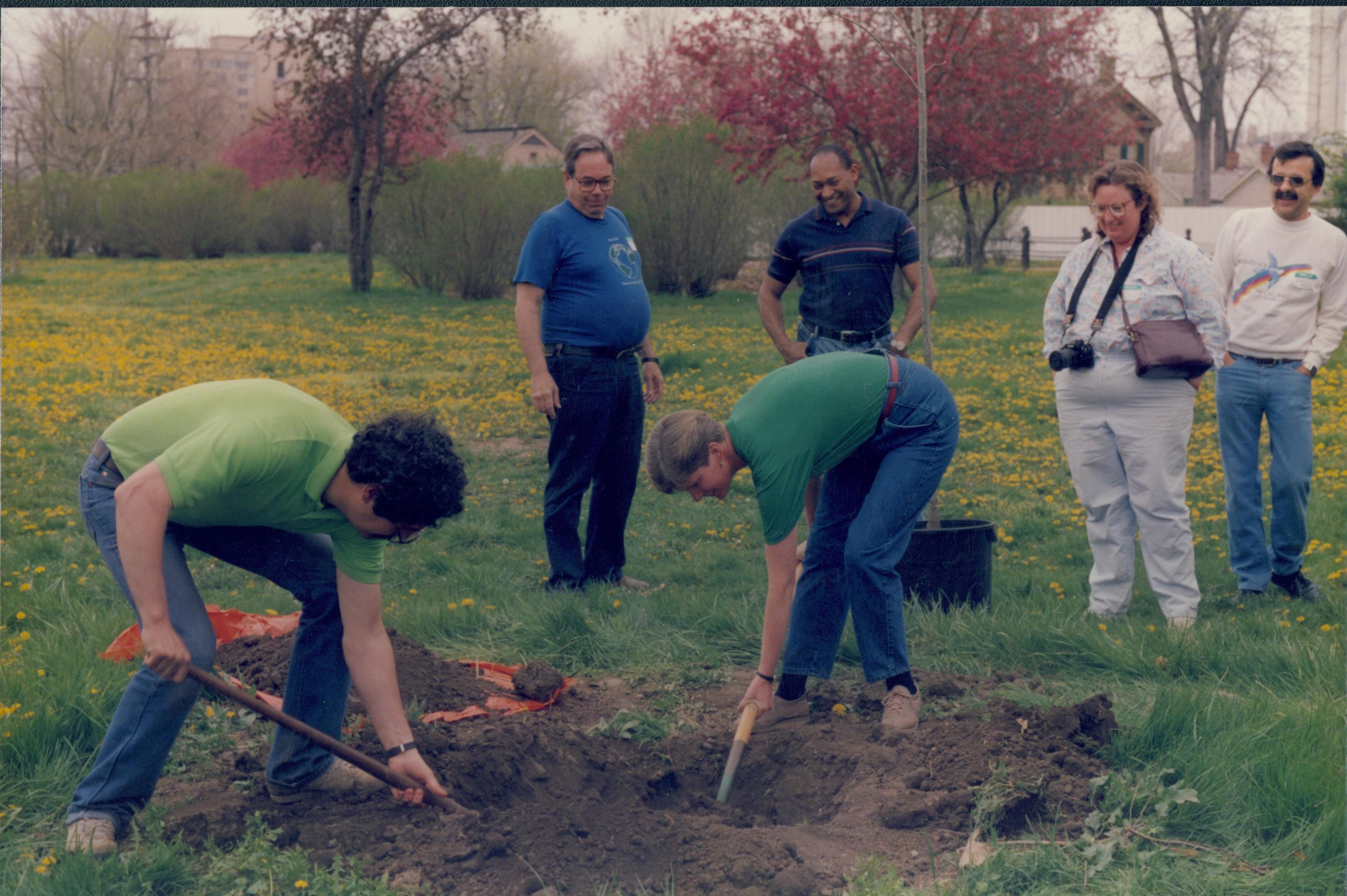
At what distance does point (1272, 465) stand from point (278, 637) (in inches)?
170

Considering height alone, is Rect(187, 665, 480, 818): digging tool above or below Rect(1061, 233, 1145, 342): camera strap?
below

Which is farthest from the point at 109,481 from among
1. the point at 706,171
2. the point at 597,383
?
the point at 706,171

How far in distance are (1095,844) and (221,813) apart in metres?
2.32

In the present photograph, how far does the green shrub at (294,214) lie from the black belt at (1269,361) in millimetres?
27852

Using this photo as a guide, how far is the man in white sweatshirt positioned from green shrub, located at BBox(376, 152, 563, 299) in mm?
13365

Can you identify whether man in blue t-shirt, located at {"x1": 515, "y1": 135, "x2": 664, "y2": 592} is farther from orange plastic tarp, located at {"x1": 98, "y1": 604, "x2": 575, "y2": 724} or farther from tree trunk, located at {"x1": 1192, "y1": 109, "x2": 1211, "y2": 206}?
tree trunk, located at {"x1": 1192, "y1": 109, "x2": 1211, "y2": 206}

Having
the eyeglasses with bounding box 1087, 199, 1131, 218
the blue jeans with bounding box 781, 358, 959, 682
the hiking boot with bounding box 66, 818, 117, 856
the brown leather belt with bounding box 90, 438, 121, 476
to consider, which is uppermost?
the eyeglasses with bounding box 1087, 199, 1131, 218

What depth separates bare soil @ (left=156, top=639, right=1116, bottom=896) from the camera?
3.10m

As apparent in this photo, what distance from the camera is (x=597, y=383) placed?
5348 millimetres

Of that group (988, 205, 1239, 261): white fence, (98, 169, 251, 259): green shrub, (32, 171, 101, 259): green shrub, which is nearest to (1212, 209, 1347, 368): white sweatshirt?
(988, 205, 1239, 261): white fence

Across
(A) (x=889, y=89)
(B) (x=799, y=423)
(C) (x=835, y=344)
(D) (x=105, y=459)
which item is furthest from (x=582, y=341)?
(A) (x=889, y=89)

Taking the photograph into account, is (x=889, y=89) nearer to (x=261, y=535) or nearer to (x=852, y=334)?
(x=852, y=334)

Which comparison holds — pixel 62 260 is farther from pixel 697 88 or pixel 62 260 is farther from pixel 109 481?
pixel 109 481

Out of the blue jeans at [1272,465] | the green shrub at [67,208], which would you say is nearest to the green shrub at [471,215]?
the blue jeans at [1272,465]
